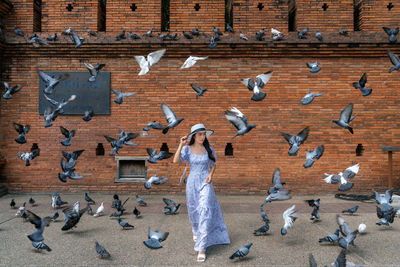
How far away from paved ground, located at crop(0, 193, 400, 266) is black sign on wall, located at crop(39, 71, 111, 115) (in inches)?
106

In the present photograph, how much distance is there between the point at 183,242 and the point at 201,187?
0.92 metres

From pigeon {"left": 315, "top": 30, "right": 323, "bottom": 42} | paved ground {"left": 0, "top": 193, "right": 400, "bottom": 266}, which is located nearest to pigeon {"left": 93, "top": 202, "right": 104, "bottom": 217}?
paved ground {"left": 0, "top": 193, "right": 400, "bottom": 266}

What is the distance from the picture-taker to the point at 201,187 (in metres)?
3.43

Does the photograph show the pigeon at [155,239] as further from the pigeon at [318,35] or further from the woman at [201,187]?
the pigeon at [318,35]

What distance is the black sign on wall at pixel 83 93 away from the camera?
22.5 feet

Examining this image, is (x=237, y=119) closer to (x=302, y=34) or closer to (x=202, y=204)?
(x=202, y=204)

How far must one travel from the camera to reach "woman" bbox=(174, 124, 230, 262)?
3342mm

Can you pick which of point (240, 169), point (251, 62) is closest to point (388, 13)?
point (251, 62)

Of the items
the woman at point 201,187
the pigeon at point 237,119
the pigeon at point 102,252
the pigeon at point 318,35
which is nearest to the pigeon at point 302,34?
the pigeon at point 318,35

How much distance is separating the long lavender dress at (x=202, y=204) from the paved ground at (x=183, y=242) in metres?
0.19

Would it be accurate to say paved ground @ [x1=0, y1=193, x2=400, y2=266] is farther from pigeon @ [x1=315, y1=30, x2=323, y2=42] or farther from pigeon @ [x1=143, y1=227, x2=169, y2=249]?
pigeon @ [x1=315, y1=30, x2=323, y2=42]

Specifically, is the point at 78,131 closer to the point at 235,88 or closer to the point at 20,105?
the point at 20,105

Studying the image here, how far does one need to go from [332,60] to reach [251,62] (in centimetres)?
212

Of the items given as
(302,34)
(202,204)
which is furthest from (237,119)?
(302,34)
